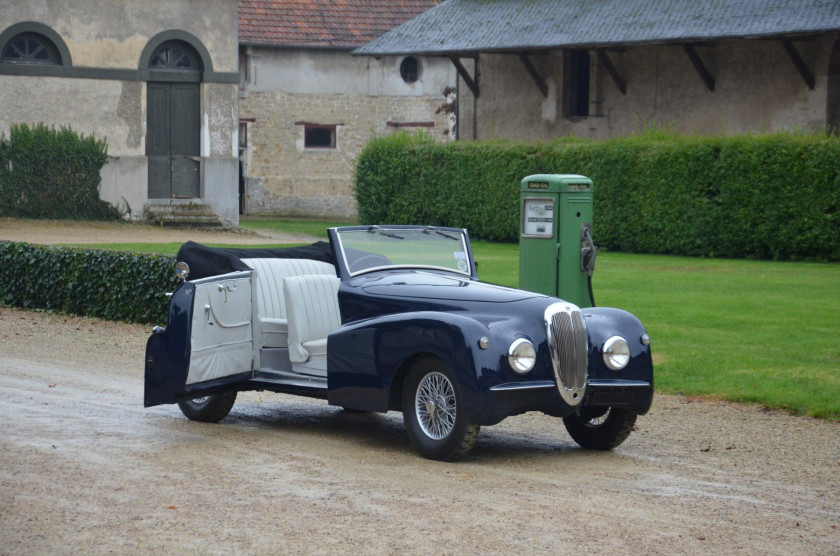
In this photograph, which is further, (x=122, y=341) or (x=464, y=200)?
(x=464, y=200)

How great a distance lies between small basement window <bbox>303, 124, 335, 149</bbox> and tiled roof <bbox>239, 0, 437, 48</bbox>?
8.62ft

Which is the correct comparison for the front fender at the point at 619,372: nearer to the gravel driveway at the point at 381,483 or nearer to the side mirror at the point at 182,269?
the gravel driveway at the point at 381,483

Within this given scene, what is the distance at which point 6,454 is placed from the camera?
775cm

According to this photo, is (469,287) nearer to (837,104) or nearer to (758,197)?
(758,197)

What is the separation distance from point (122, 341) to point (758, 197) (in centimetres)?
1357

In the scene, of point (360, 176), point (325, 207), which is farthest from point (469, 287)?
point (325, 207)

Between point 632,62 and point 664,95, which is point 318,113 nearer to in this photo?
point 632,62

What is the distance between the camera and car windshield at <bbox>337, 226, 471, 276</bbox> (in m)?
9.06

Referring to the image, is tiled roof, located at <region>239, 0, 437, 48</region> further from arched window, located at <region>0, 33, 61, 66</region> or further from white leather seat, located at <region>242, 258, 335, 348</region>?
white leather seat, located at <region>242, 258, 335, 348</region>

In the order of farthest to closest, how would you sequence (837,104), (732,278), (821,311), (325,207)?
(325,207)
(837,104)
(732,278)
(821,311)

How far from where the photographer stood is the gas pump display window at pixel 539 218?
41.2 feet

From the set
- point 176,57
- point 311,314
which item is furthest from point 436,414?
point 176,57

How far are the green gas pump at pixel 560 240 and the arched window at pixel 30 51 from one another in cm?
1798

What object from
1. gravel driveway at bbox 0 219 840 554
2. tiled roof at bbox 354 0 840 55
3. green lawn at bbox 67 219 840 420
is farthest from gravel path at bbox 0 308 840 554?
tiled roof at bbox 354 0 840 55
